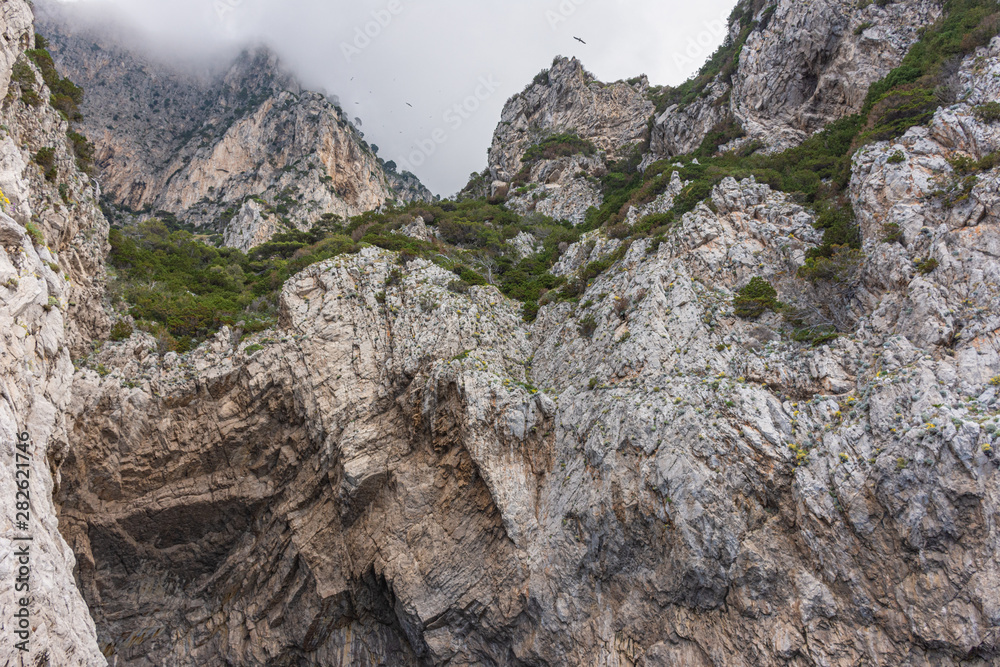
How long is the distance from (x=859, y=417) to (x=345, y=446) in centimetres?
1723

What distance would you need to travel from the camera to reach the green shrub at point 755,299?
17938 mm

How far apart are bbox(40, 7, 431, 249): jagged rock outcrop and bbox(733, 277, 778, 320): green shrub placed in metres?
54.9

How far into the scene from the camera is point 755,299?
1808 centimetres

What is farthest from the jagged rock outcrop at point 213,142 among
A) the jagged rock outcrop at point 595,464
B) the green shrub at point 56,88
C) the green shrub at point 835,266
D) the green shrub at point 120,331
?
the green shrub at point 835,266

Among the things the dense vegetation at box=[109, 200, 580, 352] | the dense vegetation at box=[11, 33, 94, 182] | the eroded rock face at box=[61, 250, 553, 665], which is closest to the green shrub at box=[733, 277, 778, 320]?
the eroded rock face at box=[61, 250, 553, 665]

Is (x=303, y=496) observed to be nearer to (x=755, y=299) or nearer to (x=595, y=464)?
(x=595, y=464)

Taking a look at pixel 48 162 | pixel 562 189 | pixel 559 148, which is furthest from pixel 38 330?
pixel 559 148

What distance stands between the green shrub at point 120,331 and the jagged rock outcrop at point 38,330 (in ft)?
1.81

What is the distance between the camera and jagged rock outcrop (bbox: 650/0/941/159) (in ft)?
84.5

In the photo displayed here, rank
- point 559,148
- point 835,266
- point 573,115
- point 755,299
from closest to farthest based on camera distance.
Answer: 1. point 835,266
2. point 755,299
3. point 559,148
4. point 573,115

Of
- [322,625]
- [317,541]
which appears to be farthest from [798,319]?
[322,625]

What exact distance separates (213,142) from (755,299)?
268 ft

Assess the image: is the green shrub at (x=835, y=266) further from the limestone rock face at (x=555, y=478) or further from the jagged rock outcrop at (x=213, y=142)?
the jagged rock outcrop at (x=213, y=142)

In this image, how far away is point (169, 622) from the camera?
19469 mm
